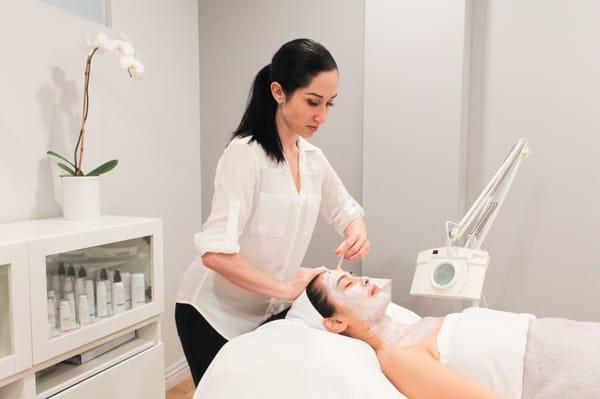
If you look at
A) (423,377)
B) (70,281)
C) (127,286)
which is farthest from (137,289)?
(423,377)

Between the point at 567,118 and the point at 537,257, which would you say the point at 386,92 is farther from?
the point at 537,257

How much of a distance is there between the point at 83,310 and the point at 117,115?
90 cm

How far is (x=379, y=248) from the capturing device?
251cm

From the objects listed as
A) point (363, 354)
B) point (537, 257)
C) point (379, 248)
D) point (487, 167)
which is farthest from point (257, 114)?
point (537, 257)

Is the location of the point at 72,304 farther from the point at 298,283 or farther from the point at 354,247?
the point at 354,247

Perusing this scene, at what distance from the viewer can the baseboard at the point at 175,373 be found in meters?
2.63

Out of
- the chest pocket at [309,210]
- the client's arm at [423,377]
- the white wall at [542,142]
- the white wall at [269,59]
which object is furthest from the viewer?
the white wall at [269,59]

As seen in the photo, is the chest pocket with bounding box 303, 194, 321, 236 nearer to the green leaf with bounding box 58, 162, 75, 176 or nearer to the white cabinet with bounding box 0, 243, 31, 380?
the white cabinet with bounding box 0, 243, 31, 380

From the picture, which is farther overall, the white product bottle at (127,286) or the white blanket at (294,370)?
the white product bottle at (127,286)

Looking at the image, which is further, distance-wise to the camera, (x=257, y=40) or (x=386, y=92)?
(x=257, y=40)

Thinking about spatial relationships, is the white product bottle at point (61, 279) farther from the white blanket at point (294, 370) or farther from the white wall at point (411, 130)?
the white wall at point (411, 130)

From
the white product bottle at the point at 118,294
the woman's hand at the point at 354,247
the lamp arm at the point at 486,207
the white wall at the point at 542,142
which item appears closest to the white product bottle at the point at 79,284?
the white product bottle at the point at 118,294

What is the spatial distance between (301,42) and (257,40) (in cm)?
145

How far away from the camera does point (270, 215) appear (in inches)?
56.4
